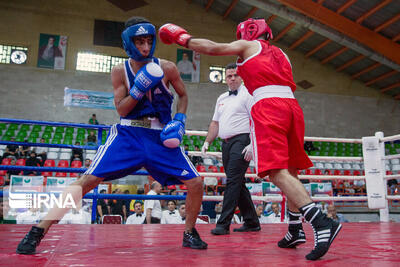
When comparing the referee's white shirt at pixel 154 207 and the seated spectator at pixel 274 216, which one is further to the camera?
the seated spectator at pixel 274 216

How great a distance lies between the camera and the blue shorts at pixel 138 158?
1.80 metres

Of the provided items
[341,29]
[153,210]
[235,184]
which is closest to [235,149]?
[235,184]

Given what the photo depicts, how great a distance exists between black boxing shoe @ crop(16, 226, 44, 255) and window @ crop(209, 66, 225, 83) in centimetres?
1188

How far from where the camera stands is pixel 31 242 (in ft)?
5.33

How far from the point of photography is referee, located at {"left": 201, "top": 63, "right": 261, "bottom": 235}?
9.18 ft

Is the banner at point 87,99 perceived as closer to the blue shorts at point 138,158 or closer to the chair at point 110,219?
the chair at point 110,219

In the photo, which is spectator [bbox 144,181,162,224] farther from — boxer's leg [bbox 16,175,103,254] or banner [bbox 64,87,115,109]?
banner [bbox 64,87,115,109]

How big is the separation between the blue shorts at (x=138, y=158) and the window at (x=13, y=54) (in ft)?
38.4

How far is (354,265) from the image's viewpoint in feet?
4.91

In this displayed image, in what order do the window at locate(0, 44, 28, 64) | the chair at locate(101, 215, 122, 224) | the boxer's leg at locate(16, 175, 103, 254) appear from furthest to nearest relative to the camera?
the window at locate(0, 44, 28, 64) < the chair at locate(101, 215, 122, 224) < the boxer's leg at locate(16, 175, 103, 254)

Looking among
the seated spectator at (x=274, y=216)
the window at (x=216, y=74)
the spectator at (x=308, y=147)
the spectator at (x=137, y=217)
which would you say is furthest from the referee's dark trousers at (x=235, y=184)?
the window at (x=216, y=74)

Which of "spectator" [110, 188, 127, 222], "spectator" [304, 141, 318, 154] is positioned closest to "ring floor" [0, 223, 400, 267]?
"spectator" [110, 188, 127, 222]

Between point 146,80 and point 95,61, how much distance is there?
11441 millimetres

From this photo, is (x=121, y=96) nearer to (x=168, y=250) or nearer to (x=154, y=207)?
(x=168, y=250)
